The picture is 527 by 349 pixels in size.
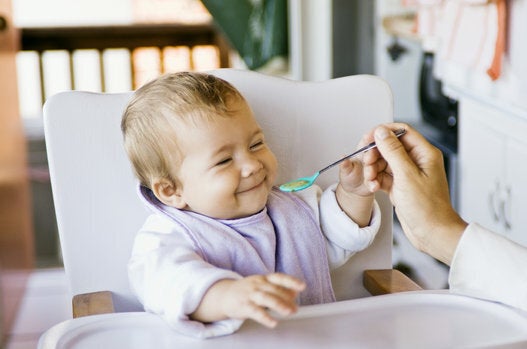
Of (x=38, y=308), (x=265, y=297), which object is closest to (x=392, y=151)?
(x=265, y=297)

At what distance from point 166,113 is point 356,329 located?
1.38ft

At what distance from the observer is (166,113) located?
1145 mm

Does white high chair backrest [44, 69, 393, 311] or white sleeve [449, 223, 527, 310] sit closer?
white sleeve [449, 223, 527, 310]

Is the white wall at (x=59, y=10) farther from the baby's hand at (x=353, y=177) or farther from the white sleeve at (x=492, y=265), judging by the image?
the white sleeve at (x=492, y=265)

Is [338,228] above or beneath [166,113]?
beneath

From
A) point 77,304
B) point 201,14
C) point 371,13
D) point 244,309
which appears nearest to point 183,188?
point 77,304

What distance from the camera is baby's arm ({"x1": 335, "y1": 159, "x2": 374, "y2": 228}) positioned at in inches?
Answer: 48.1

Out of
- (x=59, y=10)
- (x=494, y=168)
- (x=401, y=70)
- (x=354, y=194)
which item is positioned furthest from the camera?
(x=59, y=10)

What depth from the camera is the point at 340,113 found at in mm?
1338

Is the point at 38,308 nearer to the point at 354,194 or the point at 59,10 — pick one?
the point at 354,194

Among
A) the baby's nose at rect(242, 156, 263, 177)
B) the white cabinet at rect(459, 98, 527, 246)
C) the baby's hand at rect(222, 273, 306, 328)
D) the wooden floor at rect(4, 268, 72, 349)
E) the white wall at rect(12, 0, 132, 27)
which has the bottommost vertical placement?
the wooden floor at rect(4, 268, 72, 349)

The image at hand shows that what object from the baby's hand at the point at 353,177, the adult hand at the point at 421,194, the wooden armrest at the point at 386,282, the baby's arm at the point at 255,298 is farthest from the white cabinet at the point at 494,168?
the baby's arm at the point at 255,298

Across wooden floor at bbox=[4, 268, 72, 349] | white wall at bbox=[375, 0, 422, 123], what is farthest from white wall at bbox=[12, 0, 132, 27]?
wooden floor at bbox=[4, 268, 72, 349]

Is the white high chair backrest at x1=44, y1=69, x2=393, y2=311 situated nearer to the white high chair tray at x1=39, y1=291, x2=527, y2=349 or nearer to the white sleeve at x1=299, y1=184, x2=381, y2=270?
the white sleeve at x1=299, y1=184, x2=381, y2=270
